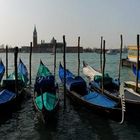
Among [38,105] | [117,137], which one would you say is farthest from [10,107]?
[117,137]

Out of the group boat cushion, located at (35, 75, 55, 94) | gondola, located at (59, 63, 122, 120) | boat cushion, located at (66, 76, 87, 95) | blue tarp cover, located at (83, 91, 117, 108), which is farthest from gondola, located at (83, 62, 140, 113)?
boat cushion, located at (35, 75, 55, 94)

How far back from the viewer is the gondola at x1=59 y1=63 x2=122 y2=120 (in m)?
18.1

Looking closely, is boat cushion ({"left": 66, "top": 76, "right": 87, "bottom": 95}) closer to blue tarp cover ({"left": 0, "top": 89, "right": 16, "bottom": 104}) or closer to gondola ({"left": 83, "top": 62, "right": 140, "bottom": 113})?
gondola ({"left": 83, "top": 62, "right": 140, "bottom": 113})

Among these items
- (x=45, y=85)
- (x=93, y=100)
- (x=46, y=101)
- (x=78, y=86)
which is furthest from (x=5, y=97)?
(x=78, y=86)

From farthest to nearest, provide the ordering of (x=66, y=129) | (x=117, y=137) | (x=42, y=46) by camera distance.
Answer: (x=42, y=46), (x=66, y=129), (x=117, y=137)

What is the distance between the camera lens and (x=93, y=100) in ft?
64.8

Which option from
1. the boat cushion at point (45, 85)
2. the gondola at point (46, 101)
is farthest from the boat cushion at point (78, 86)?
the boat cushion at point (45, 85)

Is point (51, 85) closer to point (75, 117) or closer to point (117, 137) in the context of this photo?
point (75, 117)

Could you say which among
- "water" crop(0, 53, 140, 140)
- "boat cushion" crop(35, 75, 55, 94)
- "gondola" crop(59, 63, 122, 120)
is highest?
"boat cushion" crop(35, 75, 55, 94)

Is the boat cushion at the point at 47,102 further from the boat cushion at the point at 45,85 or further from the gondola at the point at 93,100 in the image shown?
the boat cushion at the point at 45,85

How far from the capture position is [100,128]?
1733cm

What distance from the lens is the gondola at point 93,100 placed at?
59.4ft

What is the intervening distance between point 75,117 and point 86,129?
2382 mm

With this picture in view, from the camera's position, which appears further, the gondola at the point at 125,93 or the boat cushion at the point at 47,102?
the gondola at the point at 125,93
